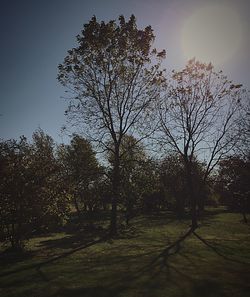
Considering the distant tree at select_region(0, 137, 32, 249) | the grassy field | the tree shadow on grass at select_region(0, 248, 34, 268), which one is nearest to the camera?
the grassy field

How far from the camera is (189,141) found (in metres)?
34.7

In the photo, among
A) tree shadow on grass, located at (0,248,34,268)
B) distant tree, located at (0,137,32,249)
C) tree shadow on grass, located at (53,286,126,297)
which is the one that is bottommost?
tree shadow on grass, located at (53,286,126,297)

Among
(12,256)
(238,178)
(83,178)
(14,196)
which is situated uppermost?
(238,178)

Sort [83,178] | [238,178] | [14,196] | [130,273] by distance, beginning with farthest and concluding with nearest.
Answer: [238,178], [83,178], [14,196], [130,273]

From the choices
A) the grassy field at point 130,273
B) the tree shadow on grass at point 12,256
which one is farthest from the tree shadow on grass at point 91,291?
the tree shadow on grass at point 12,256

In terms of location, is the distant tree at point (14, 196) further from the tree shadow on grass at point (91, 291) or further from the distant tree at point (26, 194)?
the tree shadow on grass at point (91, 291)

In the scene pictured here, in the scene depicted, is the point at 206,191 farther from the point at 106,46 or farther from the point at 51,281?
the point at 51,281

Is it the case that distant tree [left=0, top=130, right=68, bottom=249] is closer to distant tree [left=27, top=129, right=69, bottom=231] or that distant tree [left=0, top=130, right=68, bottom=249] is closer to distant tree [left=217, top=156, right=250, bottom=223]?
distant tree [left=27, top=129, right=69, bottom=231]

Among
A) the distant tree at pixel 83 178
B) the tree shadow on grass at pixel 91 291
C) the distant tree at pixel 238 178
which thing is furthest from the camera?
the distant tree at pixel 238 178

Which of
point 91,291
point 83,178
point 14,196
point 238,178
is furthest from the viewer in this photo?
point 238,178

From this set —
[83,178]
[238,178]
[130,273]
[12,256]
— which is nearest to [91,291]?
[130,273]

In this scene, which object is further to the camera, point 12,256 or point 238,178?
point 238,178

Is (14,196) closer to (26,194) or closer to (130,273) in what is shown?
(26,194)

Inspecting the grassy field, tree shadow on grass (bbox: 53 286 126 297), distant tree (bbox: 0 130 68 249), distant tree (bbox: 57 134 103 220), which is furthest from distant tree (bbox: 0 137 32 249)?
tree shadow on grass (bbox: 53 286 126 297)
